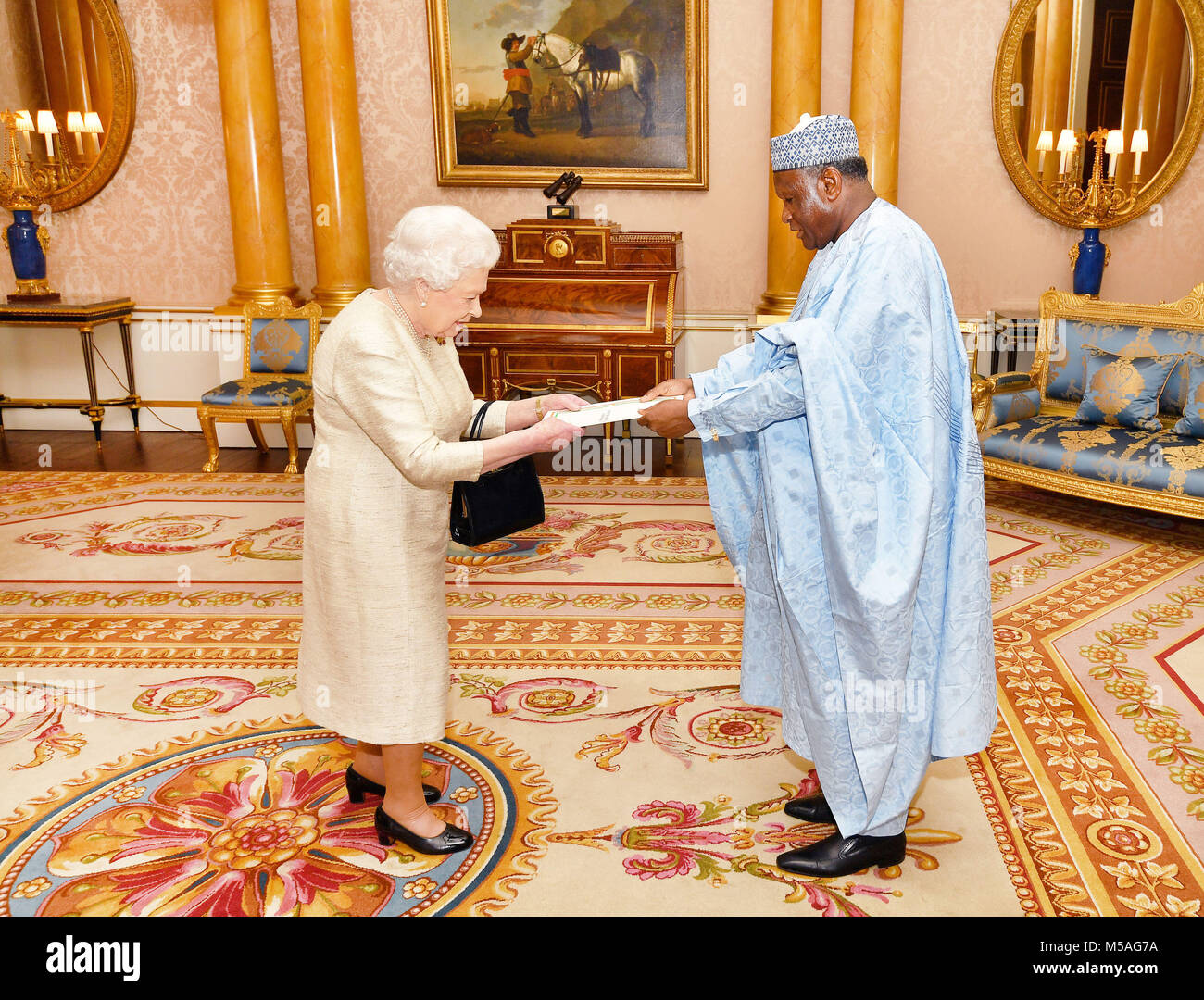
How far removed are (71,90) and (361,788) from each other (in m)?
7.01

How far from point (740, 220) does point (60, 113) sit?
5168 mm

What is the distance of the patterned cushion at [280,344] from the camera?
23.6 feet

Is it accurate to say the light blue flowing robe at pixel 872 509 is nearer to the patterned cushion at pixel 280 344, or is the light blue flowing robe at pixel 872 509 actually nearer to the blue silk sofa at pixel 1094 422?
the blue silk sofa at pixel 1094 422

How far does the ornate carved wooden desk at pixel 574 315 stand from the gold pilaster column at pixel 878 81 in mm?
1468

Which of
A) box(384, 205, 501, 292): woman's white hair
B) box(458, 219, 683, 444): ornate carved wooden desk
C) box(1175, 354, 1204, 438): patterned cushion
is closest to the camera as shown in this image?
box(384, 205, 501, 292): woman's white hair

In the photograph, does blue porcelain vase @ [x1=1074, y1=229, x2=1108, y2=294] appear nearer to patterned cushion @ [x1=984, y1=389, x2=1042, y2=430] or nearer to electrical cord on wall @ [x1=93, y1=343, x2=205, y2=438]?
patterned cushion @ [x1=984, y1=389, x2=1042, y2=430]

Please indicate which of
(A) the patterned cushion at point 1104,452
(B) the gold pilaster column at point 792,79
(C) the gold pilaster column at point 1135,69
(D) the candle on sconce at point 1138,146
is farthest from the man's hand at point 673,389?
(C) the gold pilaster column at point 1135,69

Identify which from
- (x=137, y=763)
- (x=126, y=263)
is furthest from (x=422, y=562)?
(x=126, y=263)

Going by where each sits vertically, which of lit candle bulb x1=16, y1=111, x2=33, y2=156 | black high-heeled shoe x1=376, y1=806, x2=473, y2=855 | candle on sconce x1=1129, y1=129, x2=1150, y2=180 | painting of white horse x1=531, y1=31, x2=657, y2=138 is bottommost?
black high-heeled shoe x1=376, y1=806, x2=473, y2=855

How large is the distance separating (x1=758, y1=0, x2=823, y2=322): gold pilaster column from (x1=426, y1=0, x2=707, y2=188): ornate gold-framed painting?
54cm

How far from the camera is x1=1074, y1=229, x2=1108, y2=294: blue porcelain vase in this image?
22.9 ft

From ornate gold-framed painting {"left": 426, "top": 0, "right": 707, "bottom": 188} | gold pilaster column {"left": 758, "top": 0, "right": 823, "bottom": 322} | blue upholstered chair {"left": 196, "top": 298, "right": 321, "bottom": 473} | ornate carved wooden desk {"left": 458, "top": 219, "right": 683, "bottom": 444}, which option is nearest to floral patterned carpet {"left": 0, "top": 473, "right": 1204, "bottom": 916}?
ornate carved wooden desk {"left": 458, "top": 219, "right": 683, "bottom": 444}

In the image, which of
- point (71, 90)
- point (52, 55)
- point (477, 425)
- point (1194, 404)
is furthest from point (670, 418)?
point (52, 55)

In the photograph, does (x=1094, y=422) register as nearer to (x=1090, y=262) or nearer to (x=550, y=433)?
(x=1090, y=262)
